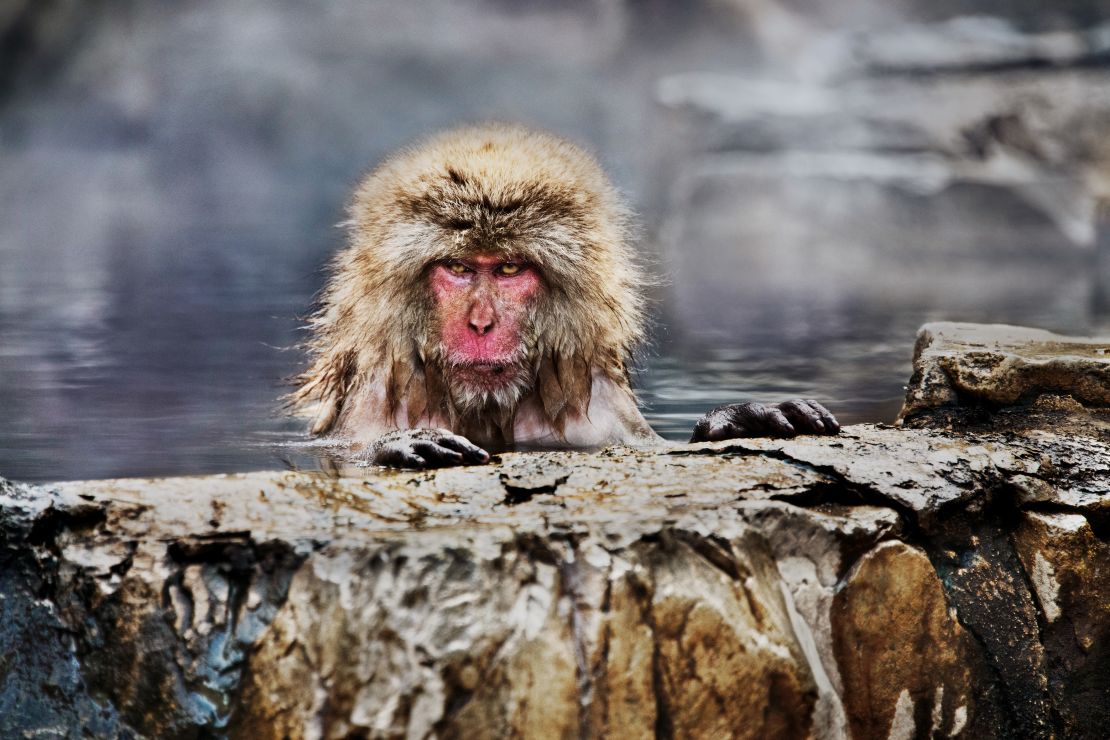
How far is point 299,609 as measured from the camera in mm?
1762

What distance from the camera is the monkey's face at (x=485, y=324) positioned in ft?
11.1

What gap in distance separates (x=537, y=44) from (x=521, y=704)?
50.0 feet

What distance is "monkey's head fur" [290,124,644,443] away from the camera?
3451 mm

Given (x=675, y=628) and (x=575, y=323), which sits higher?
(x=575, y=323)

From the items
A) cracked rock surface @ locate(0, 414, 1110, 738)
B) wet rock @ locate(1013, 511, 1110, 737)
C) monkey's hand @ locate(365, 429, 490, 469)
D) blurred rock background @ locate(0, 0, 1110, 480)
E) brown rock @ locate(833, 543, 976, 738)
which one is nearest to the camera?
cracked rock surface @ locate(0, 414, 1110, 738)

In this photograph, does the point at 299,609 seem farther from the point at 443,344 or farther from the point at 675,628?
the point at 443,344

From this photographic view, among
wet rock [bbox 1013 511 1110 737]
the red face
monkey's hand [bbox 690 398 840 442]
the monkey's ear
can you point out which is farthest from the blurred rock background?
wet rock [bbox 1013 511 1110 737]

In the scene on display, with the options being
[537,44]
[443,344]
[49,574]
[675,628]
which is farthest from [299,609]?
→ [537,44]

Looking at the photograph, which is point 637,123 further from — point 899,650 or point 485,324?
point 899,650

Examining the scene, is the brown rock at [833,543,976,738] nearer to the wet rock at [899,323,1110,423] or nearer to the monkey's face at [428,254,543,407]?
the wet rock at [899,323,1110,423]

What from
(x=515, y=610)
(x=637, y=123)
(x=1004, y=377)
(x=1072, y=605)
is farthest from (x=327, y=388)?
(x=637, y=123)

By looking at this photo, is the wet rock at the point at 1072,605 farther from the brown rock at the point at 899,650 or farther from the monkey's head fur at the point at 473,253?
the monkey's head fur at the point at 473,253

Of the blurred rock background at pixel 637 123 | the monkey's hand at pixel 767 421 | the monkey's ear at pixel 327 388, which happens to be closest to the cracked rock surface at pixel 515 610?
the monkey's hand at pixel 767 421

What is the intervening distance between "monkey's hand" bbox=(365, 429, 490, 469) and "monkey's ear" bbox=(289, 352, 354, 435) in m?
1.11
